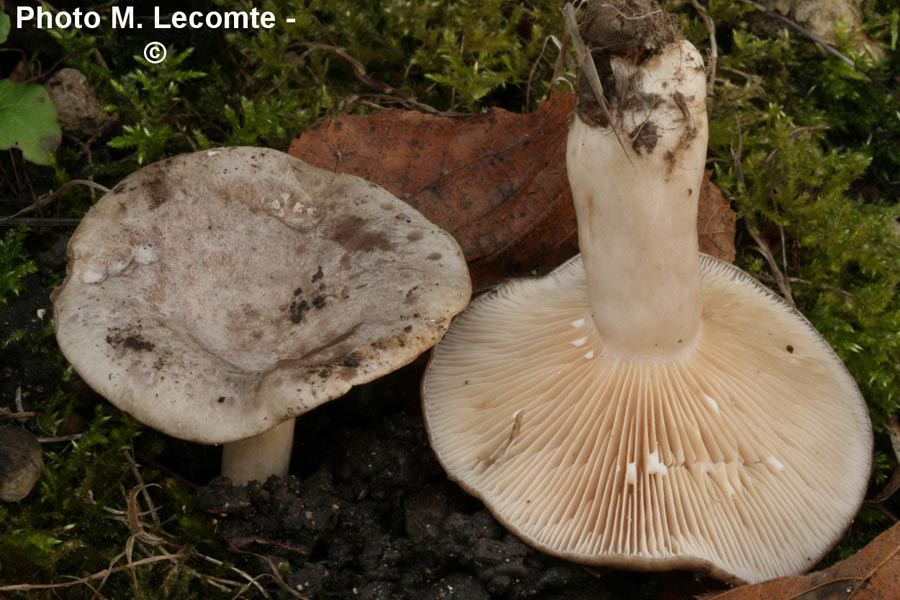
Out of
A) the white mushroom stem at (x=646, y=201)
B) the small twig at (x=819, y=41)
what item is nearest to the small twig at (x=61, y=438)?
the white mushroom stem at (x=646, y=201)

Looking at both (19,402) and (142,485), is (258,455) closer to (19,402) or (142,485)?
(142,485)

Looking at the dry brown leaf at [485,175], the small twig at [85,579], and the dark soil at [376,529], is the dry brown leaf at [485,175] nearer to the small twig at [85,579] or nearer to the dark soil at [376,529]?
the dark soil at [376,529]

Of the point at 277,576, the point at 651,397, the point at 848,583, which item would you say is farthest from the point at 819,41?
the point at 277,576

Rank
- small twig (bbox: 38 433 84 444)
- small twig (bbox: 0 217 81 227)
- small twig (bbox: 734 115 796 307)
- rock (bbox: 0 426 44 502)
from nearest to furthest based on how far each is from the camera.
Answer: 1. rock (bbox: 0 426 44 502)
2. small twig (bbox: 38 433 84 444)
3. small twig (bbox: 0 217 81 227)
4. small twig (bbox: 734 115 796 307)

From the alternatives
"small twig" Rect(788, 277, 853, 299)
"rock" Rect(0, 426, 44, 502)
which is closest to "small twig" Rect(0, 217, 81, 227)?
"rock" Rect(0, 426, 44, 502)

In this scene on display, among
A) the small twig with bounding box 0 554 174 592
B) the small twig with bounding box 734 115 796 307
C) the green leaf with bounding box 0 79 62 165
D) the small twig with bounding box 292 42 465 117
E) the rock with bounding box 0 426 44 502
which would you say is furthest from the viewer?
the small twig with bounding box 292 42 465 117

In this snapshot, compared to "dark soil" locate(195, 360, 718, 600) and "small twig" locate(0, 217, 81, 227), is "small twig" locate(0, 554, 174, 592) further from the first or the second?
"small twig" locate(0, 217, 81, 227)

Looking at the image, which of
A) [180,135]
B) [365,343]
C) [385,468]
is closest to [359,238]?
[365,343]
